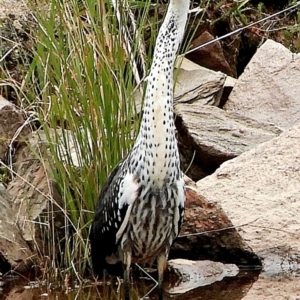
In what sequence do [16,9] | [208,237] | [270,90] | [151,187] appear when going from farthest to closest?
[270,90]
[16,9]
[208,237]
[151,187]

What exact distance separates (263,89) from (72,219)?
9.95 feet

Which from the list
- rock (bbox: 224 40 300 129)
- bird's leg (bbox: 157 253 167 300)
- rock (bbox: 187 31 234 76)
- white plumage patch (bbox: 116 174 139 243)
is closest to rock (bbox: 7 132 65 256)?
bird's leg (bbox: 157 253 167 300)

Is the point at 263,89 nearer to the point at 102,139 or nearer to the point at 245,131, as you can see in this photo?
the point at 245,131

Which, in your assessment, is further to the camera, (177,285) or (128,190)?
(177,285)

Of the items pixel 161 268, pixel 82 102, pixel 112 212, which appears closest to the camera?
pixel 112 212

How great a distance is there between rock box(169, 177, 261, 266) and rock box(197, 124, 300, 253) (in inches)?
4.5

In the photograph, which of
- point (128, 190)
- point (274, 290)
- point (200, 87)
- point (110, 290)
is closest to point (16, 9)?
point (200, 87)

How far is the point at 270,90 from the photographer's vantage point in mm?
8039

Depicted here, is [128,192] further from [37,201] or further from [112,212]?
[37,201]

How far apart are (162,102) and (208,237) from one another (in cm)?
156

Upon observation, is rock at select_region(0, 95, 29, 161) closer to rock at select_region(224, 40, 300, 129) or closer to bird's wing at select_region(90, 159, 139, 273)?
bird's wing at select_region(90, 159, 139, 273)

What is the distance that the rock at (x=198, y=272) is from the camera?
17.7 feet

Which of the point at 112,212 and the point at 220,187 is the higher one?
the point at 112,212

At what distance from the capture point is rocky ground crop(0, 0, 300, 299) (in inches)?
220
